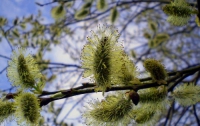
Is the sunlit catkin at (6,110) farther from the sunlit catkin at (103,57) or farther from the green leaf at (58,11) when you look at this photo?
the green leaf at (58,11)

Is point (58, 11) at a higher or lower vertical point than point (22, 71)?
higher

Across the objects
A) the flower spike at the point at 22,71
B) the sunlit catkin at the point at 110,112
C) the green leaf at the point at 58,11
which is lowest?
the sunlit catkin at the point at 110,112

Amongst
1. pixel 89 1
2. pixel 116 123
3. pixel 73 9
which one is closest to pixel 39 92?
pixel 116 123

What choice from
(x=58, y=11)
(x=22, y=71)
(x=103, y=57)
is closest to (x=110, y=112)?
(x=103, y=57)

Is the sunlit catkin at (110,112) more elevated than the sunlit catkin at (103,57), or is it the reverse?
the sunlit catkin at (103,57)

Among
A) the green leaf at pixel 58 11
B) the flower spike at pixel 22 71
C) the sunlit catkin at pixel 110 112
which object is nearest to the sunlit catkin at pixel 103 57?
the sunlit catkin at pixel 110 112

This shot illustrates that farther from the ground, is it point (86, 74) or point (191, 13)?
point (191, 13)

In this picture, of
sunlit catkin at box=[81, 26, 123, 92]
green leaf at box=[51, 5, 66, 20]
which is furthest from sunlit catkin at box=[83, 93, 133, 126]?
green leaf at box=[51, 5, 66, 20]

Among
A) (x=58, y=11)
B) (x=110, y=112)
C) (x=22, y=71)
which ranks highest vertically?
(x=58, y=11)

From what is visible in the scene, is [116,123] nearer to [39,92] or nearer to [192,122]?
[39,92]

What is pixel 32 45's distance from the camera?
13.6 ft

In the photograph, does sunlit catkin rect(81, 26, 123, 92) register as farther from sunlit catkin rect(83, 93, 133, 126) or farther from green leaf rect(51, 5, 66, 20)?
green leaf rect(51, 5, 66, 20)

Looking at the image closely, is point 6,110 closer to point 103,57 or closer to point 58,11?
point 103,57

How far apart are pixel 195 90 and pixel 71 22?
3109 millimetres
